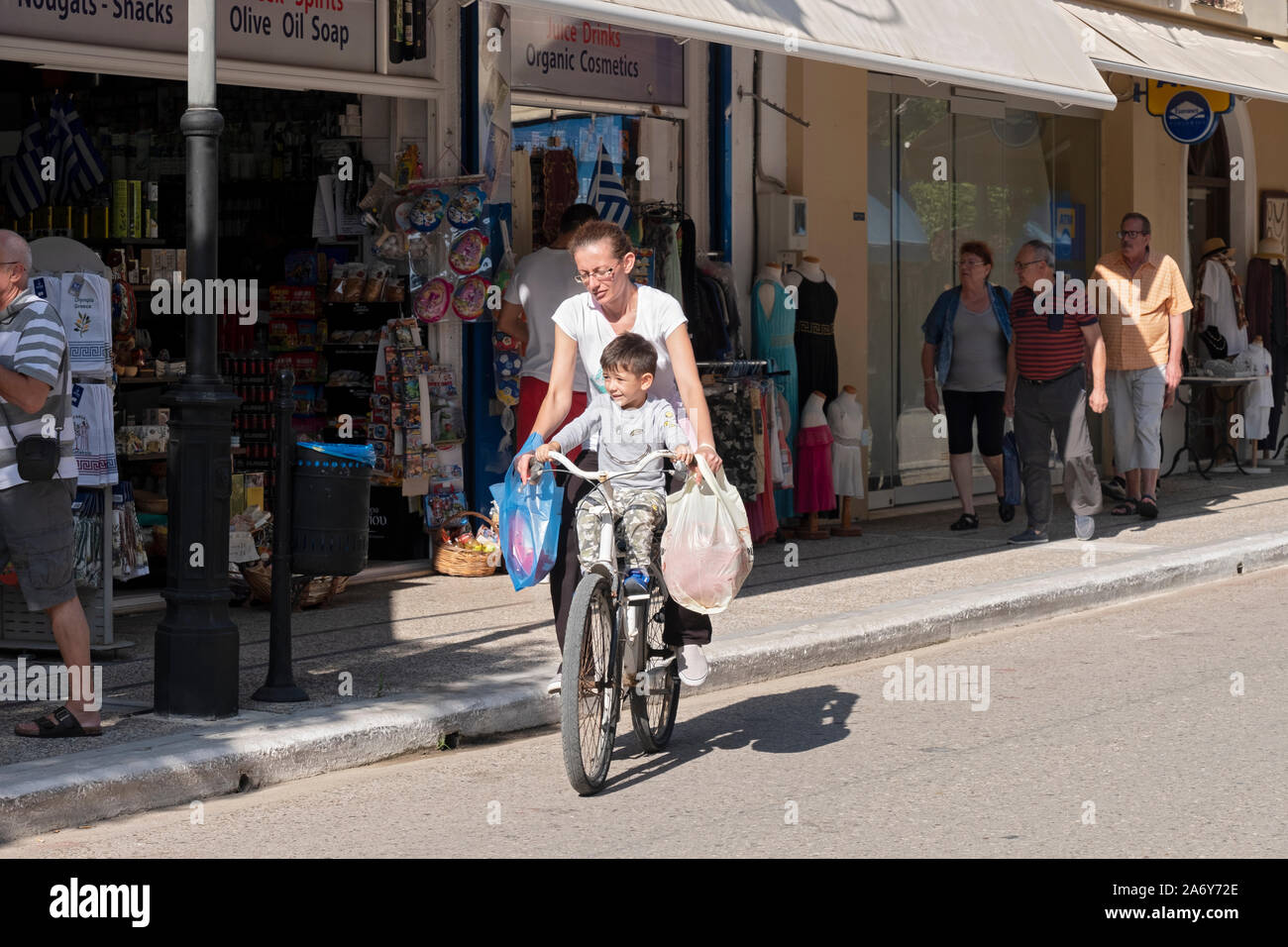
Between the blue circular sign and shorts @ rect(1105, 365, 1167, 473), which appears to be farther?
the blue circular sign

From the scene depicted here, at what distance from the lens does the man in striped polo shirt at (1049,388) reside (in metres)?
12.2

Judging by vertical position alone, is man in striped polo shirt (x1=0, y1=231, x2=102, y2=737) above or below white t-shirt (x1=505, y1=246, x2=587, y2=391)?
below

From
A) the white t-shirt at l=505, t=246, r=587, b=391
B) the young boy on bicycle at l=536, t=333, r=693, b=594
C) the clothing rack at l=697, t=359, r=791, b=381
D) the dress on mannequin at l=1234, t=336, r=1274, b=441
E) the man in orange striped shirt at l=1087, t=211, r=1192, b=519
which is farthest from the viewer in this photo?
the dress on mannequin at l=1234, t=336, r=1274, b=441

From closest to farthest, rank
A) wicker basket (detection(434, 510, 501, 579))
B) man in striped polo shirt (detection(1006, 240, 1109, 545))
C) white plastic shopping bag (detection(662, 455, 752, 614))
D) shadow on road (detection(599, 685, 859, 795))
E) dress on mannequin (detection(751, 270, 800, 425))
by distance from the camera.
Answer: white plastic shopping bag (detection(662, 455, 752, 614)) < shadow on road (detection(599, 685, 859, 795)) < wicker basket (detection(434, 510, 501, 579)) < man in striped polo shirt (detection(1006, 240, 1109, 545)) < dress on mannequin (detection(751, 270, 800, 425))

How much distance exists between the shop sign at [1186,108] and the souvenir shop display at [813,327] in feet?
16.9

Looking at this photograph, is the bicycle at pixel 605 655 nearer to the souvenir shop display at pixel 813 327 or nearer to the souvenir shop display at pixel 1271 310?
the souvenir shop display at pixel 813 327

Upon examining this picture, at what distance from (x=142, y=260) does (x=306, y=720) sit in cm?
432

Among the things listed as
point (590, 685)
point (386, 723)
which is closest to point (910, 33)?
point (386, 723)

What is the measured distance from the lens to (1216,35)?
57.3 ft

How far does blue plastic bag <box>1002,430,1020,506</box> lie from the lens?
1357 cm

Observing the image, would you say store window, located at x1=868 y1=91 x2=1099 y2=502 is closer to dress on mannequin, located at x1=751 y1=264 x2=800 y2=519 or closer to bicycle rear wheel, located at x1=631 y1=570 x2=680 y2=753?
dress on mannequin, located at x1=751 y1=264 x2=800 y2=519

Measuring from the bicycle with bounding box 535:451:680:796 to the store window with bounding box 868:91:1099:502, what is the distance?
815 centimetres

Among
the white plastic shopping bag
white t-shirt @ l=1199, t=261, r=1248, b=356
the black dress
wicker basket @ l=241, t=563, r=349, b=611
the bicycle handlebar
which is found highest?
white t-shirt @ l=1199, t=261, r=1248, b=356

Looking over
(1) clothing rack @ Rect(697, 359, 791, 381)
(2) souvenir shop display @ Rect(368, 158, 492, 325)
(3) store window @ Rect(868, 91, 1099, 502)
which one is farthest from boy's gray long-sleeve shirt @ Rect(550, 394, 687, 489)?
(3) store window @ Rect(868, 91, 1099, 502)
